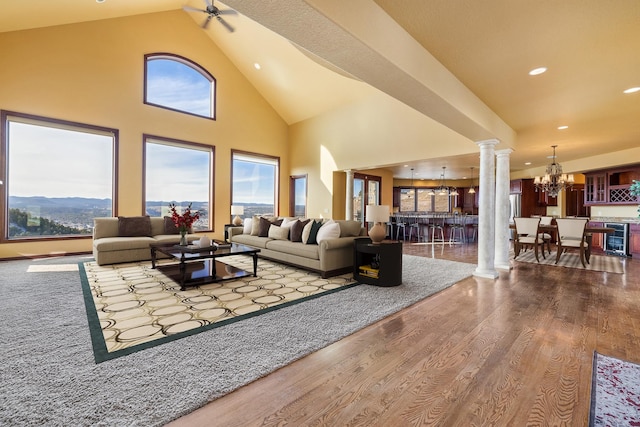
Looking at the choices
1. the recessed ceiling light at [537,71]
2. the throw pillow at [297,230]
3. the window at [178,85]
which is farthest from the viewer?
the window at [178,85]

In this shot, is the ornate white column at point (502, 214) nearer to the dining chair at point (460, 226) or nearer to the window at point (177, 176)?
the dining chair at point (460, 226)

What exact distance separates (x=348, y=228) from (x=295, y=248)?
1.00 metres

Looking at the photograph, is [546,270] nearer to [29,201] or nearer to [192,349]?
[192,349]

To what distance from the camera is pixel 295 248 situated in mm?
4980

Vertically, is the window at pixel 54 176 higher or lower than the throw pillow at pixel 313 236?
higher

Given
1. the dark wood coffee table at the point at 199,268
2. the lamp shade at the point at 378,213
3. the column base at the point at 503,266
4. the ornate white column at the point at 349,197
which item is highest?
the ornate white column at the point at 349,197

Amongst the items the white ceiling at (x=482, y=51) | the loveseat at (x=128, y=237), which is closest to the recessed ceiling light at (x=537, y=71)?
the white ceiling at (x=482, y=51)

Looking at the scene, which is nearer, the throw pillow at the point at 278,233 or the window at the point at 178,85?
the throw pillow at the point at 278,233

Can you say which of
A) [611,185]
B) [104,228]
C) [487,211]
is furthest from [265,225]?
[611,185]

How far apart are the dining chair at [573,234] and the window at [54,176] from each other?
10.1m

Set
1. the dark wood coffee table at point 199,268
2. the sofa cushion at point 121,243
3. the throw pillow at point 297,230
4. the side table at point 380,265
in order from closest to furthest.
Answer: the dark wood coffee table at point 199,268 → the side table at point 380,265 → the sofa cushion at point 121,243 → the throw pillow at point 297,230

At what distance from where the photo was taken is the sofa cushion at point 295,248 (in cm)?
468

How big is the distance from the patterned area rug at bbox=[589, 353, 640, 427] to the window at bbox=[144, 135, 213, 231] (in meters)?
8.09

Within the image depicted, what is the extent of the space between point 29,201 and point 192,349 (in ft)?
20.8
